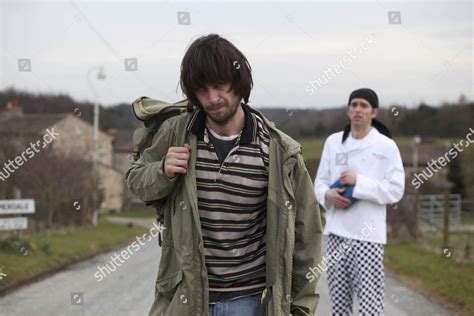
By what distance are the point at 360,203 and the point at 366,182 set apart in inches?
7.7

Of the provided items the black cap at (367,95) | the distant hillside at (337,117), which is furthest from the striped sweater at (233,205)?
the distant hillside at (337,117)

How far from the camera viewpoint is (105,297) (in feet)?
32.6

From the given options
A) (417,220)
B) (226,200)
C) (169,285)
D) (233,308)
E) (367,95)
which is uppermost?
(367,95)

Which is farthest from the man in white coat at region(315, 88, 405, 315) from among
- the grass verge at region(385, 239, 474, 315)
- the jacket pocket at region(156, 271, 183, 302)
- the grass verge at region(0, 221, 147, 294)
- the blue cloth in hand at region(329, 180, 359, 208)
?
the grass verge at region(0, 221, 147, 294)

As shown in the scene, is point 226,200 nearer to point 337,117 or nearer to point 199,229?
point 199,229

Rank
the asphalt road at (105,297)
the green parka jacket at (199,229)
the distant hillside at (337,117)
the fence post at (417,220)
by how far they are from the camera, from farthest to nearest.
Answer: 1. the distant hillside at (337,117)
2. the fence post at (417,220)
3. the asphalt road at (105,297)
4. the green parka jacket at (199,229)

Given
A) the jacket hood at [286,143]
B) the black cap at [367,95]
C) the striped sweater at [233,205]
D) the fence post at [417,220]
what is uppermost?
the black cap at [367,95]

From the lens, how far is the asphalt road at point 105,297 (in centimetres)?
883

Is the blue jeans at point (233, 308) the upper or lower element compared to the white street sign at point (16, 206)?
upper

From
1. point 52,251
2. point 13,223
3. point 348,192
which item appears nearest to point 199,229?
point 348,192

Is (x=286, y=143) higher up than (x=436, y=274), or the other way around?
(x=286, y=143)

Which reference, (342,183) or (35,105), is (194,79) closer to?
(342,183)

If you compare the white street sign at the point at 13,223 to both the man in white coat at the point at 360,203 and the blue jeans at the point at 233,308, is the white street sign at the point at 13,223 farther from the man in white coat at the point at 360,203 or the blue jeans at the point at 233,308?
the blue jeans at the point at 233,308

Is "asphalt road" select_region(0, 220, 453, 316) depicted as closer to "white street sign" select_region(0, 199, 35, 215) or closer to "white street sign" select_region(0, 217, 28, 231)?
"white street sign" select_region(0, 217, 28, 231)
